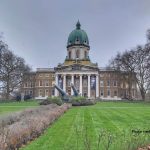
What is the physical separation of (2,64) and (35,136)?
235 ft

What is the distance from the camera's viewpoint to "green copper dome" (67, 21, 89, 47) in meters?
128

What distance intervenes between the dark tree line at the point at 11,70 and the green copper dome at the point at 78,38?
38.3 metres

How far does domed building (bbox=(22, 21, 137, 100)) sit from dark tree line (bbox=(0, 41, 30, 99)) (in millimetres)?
26483

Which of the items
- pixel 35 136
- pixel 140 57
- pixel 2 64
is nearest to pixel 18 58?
pixel 2 64

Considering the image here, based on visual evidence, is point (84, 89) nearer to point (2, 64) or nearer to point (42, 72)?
point (42, 72)

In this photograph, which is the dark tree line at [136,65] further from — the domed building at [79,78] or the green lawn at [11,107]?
the green lawn at [11,107]

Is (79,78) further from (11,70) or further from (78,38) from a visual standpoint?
(11,70)

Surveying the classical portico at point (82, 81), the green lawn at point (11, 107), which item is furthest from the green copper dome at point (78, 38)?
→ the green lawn at point (11, 107)

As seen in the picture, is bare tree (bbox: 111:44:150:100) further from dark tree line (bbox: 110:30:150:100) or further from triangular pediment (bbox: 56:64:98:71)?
triangular pediment (bbox: 56:64:98:71)

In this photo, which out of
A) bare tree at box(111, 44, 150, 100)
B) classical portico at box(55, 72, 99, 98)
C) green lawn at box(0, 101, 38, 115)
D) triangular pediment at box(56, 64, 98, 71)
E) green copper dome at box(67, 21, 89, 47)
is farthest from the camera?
green copper dome at box(67, 21, 89, 47)

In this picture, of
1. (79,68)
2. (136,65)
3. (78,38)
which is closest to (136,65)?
(136,65)

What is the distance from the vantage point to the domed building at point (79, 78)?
12162 cm

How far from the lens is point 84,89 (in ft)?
403

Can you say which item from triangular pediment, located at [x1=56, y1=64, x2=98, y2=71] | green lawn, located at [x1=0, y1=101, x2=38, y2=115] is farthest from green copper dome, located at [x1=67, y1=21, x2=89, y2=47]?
green lawn, located at [x1=0, y1=101, x2=38, y2=115]
